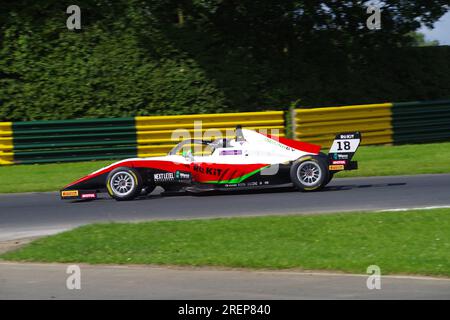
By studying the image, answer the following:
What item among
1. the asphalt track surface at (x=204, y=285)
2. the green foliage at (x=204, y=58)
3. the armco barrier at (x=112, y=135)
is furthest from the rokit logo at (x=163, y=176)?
the green foliage at (x=204, y=58)

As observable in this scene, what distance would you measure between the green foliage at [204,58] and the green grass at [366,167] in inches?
118

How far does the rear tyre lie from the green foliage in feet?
28.7

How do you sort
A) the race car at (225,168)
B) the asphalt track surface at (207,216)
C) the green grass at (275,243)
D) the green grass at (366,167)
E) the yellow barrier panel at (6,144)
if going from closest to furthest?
1. the asphalt track surface at (207,216)
2. the green grass at (275,243)
3. the race car at (225,168)
4. the green grass at (366,167)
5. the yellow barrier panel at (6,144)

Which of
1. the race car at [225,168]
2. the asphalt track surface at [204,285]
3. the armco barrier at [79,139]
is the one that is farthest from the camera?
the armco barrier at [79,139]

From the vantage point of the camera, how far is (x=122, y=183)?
13641 mm

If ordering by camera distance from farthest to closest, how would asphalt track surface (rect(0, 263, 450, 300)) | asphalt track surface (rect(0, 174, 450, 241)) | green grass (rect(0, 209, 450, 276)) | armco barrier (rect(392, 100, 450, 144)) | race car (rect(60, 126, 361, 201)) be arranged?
1. armco barrier (rect(392, 100, 450, 144))
2. race car (rect(60, 126, 361, 201))
3. asphalt track surface (rect(0, 174, 450, 241))
4. green grass (rect(0, 209, 450, 276))
5. asphalt track surface (rect(0, 263, 450, 300))

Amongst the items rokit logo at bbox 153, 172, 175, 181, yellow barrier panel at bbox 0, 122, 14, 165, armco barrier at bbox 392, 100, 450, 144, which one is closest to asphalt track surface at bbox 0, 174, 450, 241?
rokit logo at bbox 153, 172, 175, 181

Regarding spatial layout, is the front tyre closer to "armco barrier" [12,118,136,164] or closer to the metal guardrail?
the metal guardrail

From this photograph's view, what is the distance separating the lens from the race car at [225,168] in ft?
44.5

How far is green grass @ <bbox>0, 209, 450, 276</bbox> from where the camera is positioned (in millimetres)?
8180

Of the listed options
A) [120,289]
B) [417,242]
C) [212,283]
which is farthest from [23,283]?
[417,242]

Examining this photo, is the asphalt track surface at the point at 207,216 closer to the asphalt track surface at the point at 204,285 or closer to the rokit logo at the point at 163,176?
the asphalt track surface at the point at 204,285

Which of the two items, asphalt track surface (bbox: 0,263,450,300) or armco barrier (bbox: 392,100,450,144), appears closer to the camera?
asphalt track surface (bbox: 0,263,450,300)
